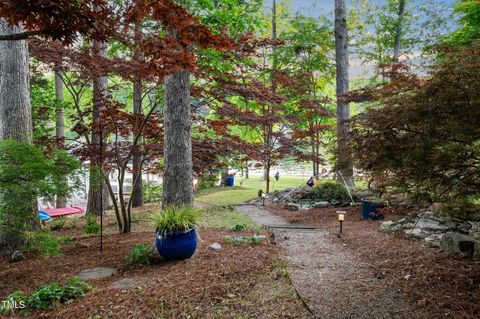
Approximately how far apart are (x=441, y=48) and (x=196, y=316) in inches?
129

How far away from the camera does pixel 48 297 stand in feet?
9.99

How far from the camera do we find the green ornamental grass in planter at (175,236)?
4008mm

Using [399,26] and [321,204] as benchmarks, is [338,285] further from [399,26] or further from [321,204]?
[399,26]

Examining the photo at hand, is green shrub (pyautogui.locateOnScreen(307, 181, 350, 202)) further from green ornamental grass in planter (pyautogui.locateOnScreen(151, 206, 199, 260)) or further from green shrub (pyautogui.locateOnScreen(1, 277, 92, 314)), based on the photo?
green shrub (pyautogui.locateOnScreen(1, 277, 92, 314))

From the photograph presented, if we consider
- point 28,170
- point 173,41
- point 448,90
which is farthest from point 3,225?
point 448,90

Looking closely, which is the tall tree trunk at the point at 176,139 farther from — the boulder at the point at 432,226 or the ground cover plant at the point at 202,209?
the boulder at the point at 432,226

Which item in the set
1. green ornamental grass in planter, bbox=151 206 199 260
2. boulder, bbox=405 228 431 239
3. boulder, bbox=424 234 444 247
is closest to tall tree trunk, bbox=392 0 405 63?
boulder, bbox=405 228 431 239

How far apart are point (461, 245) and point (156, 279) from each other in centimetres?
381

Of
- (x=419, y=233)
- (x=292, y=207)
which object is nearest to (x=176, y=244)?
(x=419, y=233)

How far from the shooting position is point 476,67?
223 centimetres

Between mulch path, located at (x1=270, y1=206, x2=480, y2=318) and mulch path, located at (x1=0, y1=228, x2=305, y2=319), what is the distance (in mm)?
1241

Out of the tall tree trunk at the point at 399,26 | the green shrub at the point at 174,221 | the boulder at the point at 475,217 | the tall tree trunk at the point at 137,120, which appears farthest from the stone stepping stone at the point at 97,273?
the tall tree trunk at the point at 399,26

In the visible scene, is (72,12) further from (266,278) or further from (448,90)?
(266,278)

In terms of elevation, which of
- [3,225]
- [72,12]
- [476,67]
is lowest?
[3,225]
